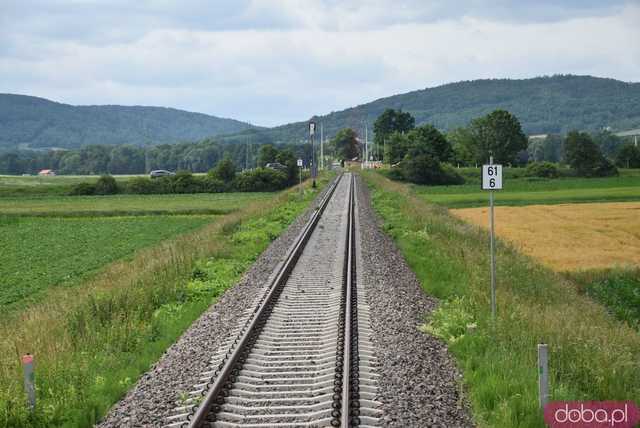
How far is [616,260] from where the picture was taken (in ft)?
91.7

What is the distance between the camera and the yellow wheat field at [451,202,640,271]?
28.7m

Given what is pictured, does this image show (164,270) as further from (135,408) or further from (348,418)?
(348,418)

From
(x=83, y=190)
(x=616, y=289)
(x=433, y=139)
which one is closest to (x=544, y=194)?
(x=616, y=289)

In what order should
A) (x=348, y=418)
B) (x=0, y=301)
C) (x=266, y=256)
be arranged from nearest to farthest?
(x=348, y=418) → (x=0, y=301) → (x=266, y=256)

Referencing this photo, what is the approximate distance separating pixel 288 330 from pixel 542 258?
18.4 metres

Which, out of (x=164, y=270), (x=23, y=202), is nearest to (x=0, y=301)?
(x=164, y=270)

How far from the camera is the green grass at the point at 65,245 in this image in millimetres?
23953

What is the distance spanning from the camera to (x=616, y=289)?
21.7 meters

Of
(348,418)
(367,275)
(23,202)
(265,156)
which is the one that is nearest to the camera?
(348,418)

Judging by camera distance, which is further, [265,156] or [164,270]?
[265,156]

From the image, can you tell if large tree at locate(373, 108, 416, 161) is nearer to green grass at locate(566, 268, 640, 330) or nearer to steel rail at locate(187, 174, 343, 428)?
green grass at locate(566, 268, 640, 330)

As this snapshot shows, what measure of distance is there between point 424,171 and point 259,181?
23.5 metres

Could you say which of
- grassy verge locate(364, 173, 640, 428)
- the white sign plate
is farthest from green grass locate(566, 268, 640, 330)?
the white sign plate

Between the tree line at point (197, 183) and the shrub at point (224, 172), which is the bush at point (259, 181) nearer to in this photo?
the tree line at point (197, 183)
